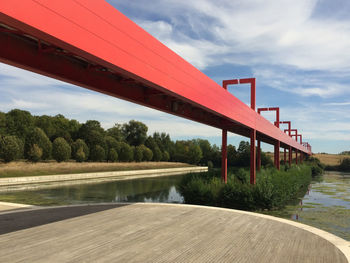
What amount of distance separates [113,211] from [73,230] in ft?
7.94

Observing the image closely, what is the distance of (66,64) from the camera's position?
6441 millimetres

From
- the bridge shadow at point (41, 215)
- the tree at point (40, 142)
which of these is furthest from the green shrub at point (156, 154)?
the bridge shadow at point (41, 215)

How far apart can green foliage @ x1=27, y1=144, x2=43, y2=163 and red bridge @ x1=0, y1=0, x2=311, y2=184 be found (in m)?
29.9

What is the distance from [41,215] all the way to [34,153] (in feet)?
96.6

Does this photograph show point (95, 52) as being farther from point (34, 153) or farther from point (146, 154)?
point (146, 154)

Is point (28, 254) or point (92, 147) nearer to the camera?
point (28, 254)

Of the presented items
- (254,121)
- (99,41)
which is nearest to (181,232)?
(99,41)

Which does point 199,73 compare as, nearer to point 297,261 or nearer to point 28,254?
point 297,261

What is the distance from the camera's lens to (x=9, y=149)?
3238cm

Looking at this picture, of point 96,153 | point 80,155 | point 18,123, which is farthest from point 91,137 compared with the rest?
point 18,123

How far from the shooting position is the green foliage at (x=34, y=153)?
35156 millimetres

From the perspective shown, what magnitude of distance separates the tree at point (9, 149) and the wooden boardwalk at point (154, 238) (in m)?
27.0

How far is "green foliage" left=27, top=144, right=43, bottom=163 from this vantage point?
1384 inches

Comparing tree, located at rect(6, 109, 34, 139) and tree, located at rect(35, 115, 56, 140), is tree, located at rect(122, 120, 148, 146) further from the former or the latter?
tree, located at rect(6, 109, 34, 139)
